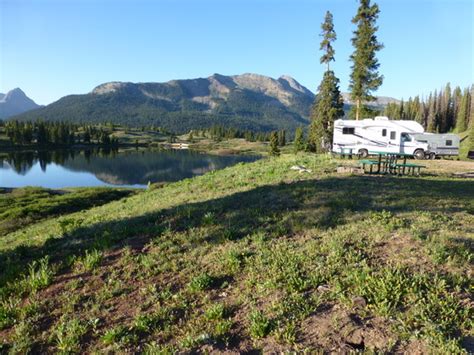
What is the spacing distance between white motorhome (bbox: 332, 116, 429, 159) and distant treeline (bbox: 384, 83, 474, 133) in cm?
9069

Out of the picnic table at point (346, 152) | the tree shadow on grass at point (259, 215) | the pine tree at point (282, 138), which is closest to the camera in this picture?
the tree shadow on grass at point (259, 215)

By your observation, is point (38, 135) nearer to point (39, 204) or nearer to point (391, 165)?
point (39, 204)

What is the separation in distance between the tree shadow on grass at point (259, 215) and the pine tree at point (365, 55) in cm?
3081

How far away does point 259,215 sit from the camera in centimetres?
1099

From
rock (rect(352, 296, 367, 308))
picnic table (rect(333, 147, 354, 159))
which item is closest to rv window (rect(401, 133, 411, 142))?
picnic table (rect(333, 147, 354, 159))

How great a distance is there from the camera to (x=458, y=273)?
6.55 meters

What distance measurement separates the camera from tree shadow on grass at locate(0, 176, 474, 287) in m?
9.61

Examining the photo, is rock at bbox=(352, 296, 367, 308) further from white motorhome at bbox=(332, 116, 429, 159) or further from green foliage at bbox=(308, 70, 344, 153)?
green foliage at bbox=(308, 70, 344, 153)

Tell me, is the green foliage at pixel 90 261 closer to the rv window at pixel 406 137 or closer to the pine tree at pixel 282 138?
the rv window at pixel 406 137

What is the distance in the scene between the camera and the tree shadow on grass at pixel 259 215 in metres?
9.61

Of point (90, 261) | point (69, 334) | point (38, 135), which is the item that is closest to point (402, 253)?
point (69, 334)

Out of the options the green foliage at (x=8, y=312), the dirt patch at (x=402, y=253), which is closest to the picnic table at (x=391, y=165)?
the dirt patch at (x=402, y=253)

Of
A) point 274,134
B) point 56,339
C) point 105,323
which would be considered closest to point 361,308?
point 105,323

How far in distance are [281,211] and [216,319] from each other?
584cm
